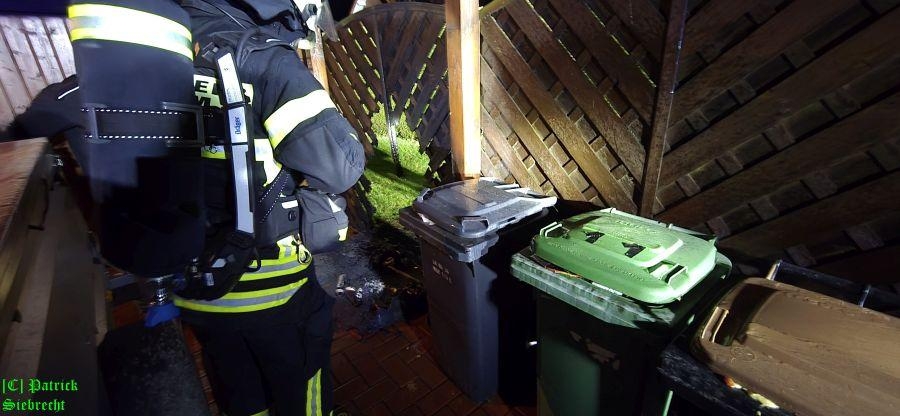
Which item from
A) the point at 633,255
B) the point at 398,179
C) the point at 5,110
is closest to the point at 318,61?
the point at 398,179

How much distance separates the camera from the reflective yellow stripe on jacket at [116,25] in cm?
92

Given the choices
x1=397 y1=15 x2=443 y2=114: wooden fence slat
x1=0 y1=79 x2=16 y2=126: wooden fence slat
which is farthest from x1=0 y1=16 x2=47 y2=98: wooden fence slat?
x1=397 y1=15 x2=443 y2=114: wooden fence slat

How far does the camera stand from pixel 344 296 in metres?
3.47

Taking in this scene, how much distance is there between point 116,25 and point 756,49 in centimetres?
233

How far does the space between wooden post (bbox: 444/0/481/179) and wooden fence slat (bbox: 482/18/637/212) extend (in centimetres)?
16

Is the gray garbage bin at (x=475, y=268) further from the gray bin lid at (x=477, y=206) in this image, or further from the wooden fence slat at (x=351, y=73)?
the wooden fence slat at (x=351, y=73)

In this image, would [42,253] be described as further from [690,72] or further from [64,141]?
[690,72]

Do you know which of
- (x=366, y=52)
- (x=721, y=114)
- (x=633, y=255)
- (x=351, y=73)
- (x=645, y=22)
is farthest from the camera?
(x=351, y=73)

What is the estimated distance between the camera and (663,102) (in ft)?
6.48

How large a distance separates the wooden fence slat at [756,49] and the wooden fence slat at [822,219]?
2.16 ft

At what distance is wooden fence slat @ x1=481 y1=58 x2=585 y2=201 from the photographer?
2.59m

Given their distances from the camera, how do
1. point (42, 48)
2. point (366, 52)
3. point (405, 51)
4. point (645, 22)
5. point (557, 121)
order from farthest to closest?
point (42, 48)
point (366, 52)
point (405, 51)
point (557, 121)
point (645, 22)

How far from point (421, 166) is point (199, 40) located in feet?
11.6

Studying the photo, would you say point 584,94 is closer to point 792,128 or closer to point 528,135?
point 528,135
